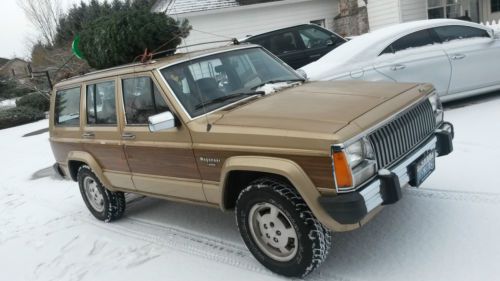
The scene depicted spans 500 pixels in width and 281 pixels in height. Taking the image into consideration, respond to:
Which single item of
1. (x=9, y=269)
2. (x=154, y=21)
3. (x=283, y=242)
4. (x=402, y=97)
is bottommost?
(x=9, y=269)

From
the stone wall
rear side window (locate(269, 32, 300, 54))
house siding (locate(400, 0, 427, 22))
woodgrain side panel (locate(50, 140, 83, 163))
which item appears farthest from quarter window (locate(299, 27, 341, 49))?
the stone wall

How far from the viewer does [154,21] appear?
29.4ft

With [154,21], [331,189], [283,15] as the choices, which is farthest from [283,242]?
[283,15]

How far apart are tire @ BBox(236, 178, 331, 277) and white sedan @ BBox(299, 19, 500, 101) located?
4.25 m

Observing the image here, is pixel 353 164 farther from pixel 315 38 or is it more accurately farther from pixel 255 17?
pixel 255 17

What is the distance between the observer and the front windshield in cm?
428

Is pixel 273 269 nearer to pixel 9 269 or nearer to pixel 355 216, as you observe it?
pixel 355 216

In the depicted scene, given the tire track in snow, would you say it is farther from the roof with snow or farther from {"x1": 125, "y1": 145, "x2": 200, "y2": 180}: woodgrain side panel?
the roof with snow

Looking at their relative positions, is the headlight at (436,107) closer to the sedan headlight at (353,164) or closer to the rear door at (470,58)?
the sedan headlight at (353,164)

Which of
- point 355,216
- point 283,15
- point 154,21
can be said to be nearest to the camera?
point 355,216

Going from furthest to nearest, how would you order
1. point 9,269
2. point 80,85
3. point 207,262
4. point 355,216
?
point 80,85
point 9,269
point 207,262
point 355,216

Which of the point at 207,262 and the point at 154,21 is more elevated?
the point at 154,21

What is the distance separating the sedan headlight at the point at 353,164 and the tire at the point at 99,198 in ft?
11.5

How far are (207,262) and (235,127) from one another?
4.53ft
